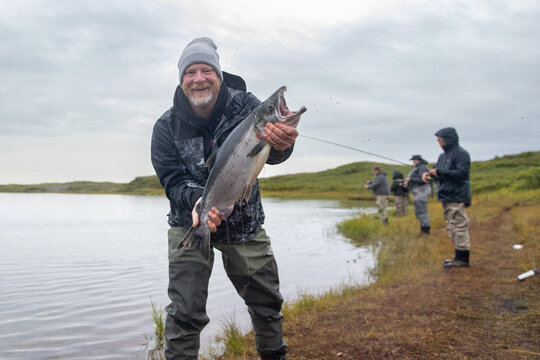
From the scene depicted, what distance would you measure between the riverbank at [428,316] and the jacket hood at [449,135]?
105 inches

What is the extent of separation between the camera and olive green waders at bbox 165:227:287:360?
12.2ft

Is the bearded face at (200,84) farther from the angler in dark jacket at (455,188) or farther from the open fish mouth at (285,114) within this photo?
the angler in dark jacket at (455,188)

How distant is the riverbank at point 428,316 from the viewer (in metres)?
4.76

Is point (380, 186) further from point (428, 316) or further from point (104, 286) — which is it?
point (428, 316)

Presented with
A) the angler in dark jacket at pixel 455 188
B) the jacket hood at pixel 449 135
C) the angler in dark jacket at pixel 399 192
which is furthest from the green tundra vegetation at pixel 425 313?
the angler in dark jacket at pixel 399 192

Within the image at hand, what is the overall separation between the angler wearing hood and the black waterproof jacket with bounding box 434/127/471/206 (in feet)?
16.3

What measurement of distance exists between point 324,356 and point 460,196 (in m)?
5.44

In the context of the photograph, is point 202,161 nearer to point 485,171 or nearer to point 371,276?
point 371,276

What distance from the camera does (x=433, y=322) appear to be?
5.63m

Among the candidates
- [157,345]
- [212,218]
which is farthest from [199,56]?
[157,345]

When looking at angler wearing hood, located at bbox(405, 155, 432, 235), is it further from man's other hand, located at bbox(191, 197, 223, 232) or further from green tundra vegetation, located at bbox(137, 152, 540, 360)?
man's other hand, located at bbox(191, 197, 223, 232)

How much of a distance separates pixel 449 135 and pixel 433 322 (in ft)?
15.5

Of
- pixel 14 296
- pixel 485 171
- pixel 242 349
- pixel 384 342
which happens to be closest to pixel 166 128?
pixel 242 349

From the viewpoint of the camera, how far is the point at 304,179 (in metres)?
100
